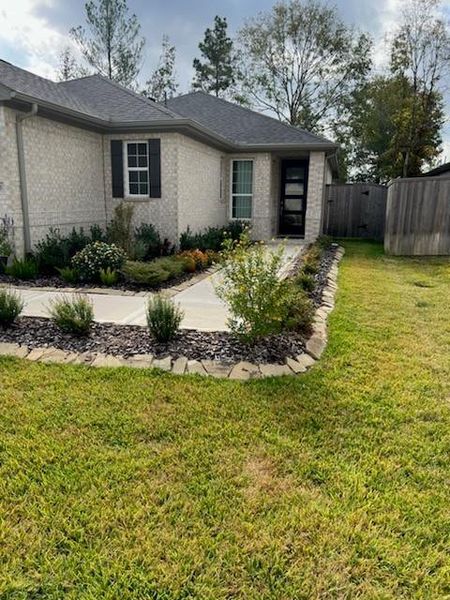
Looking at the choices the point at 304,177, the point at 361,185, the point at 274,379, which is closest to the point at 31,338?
the point at 274,379

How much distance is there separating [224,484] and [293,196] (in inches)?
591

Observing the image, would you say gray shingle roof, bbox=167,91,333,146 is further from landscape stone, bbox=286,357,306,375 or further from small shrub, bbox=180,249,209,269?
landscape stone, bbox=286,357,306,375

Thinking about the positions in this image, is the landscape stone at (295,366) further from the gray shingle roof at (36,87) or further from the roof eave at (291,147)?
the roof eave at (291,147)

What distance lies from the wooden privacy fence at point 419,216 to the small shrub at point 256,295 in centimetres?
872

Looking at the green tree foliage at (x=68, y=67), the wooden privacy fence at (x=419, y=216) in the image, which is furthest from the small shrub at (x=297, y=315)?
the green tree foliage at (x=68, y=67)

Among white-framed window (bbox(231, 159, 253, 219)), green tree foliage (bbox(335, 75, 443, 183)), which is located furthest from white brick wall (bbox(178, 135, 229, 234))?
green tree foliage (bbox(335, 75, 443, 183))

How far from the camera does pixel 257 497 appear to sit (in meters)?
2.50

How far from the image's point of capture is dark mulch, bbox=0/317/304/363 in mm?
4535

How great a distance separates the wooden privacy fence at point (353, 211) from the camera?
56.4 feet

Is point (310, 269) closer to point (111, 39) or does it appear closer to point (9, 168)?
point (9, 168)

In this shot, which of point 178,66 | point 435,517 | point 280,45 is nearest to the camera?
point 435,517

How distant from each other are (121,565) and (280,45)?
30234mm

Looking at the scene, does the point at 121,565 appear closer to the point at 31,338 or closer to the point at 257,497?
the point at 257,497

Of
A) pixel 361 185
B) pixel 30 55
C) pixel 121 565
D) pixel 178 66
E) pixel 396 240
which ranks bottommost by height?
pixel 121 565
